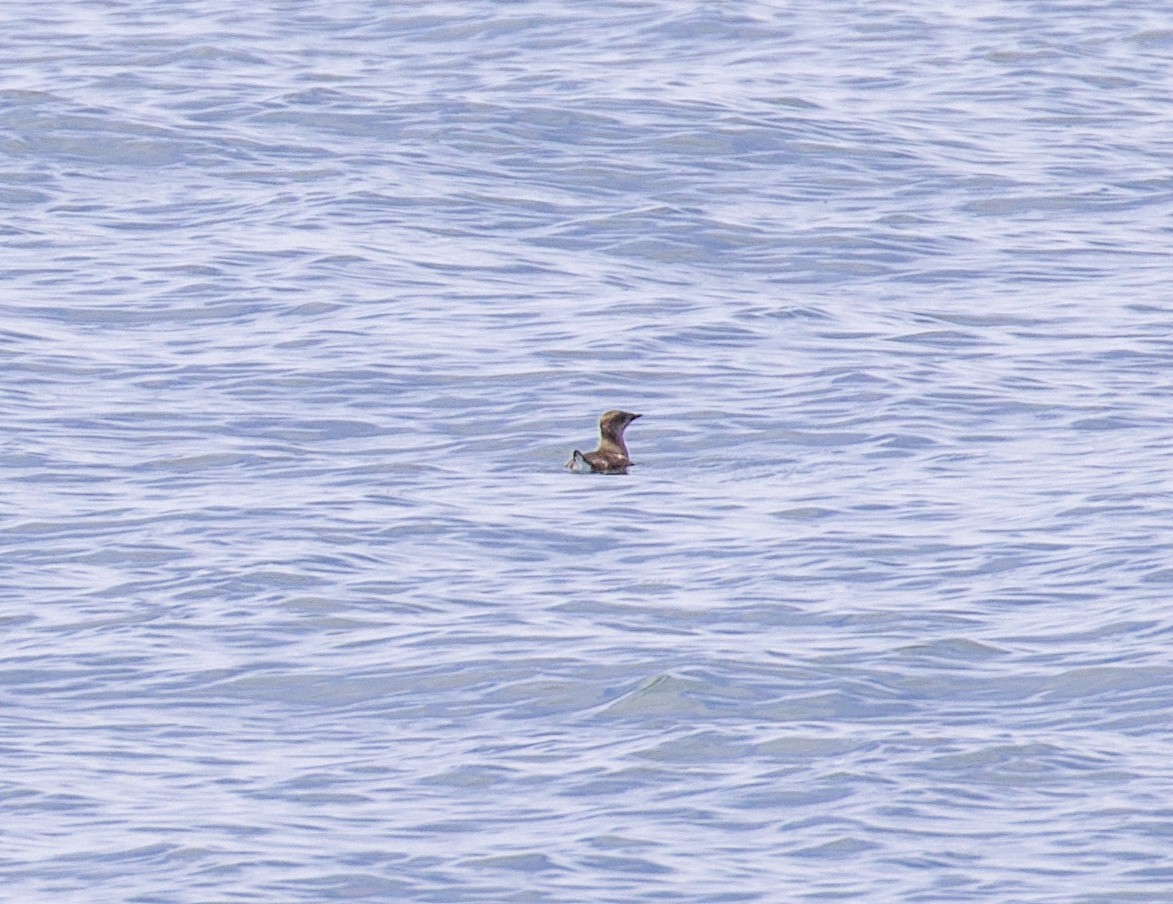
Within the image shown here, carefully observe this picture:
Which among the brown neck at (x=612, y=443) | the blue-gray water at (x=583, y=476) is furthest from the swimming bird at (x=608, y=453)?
the blue-gray water at (x=583, y=476)

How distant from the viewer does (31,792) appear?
8281mm

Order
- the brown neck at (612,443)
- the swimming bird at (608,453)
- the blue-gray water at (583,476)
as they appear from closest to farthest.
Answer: the blue-gray water at (583,476) → the swimming bird at (608,453) → the brown neck at (612,443)

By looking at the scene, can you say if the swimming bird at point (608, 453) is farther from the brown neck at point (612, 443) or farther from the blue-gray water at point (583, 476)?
the blue-gray water at point (583, 476)

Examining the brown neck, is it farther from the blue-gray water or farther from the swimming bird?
the blue-gray water

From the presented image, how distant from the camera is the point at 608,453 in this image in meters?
12.7

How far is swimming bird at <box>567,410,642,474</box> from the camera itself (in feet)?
41.5

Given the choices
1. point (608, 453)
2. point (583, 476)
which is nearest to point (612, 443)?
point (608, 453)

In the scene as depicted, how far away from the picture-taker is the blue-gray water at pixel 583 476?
807 cm

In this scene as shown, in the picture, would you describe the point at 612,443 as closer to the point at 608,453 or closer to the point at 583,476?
the point at 608,453

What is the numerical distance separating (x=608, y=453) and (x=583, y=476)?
180 millimetres

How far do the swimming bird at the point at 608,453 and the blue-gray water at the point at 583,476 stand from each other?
18 cm

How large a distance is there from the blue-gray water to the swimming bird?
0.18m

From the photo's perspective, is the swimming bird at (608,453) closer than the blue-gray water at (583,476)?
No

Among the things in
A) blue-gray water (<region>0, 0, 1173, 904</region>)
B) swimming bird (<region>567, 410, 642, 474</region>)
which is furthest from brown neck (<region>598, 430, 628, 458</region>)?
blue-gray water (<region>0, 0, 1173, 904</region>)
